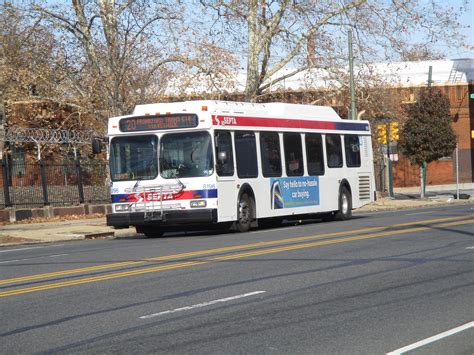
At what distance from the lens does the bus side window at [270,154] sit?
25.0 metres

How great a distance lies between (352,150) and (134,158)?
29.7 feet

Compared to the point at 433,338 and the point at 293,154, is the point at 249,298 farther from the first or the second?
the point at 293,154

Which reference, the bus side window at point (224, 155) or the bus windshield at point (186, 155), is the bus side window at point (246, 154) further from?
the bus windshield at point (186, 155)

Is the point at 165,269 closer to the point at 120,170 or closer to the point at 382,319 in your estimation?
the point at 382,319

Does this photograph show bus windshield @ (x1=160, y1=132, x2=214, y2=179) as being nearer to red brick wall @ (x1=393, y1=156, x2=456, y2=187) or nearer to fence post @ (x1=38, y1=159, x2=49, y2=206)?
fence post @ (x1=38, y1=159, x2=49, y2=206)

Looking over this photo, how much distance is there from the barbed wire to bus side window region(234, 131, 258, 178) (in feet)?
48.1

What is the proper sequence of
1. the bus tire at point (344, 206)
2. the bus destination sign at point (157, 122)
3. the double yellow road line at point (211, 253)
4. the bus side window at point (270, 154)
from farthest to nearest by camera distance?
the bus tire at point (344, 206)
the bus side window at point (270, 154)
the bus destination sign at point (157, 122)
the double yellow road line at point (211, 253)

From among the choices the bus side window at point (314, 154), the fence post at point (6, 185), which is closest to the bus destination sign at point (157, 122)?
the bus side window at point (314, 154)

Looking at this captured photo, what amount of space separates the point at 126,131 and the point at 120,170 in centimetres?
100

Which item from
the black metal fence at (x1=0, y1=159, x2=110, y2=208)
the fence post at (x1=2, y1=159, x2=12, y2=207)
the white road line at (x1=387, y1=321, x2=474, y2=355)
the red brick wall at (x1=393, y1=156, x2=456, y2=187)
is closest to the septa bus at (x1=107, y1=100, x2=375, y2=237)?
the fence post at (x1=2, y1=159, x2=12, y2=207)

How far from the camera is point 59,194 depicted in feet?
111

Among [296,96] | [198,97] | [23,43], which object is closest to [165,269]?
[23,43]

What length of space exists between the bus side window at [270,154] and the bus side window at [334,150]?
320 centimetres

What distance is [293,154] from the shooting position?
26.5m
